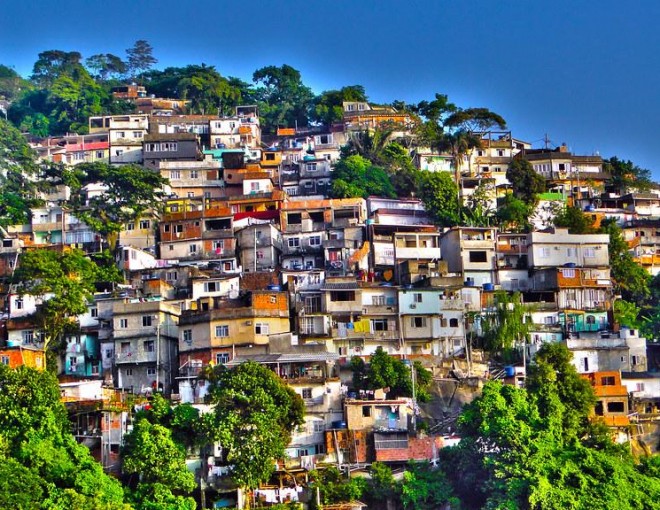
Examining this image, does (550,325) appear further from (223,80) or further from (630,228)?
(223,80)

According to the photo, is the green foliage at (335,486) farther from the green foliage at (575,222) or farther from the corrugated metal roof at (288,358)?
the green foliage at (575,222)

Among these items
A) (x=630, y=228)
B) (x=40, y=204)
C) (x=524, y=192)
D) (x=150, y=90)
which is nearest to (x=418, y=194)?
(x=524, y=192)

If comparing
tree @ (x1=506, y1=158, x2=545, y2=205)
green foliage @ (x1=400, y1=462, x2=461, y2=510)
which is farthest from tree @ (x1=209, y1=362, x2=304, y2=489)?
tree @ (x1=506, y1=158, x2=545, y2=205)

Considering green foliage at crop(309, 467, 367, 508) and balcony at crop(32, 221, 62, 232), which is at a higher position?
balcony at crop(32, 221, 62, 232)

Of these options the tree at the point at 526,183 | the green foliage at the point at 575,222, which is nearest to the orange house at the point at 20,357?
the green foliage at the point at 575,222

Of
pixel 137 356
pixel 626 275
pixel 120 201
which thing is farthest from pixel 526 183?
pixel 137 356

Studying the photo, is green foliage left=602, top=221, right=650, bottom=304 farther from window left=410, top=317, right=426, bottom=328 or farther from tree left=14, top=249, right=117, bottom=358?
tree left=14, top=249, right=117, bottom=358
